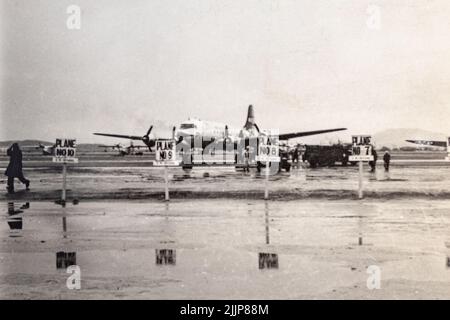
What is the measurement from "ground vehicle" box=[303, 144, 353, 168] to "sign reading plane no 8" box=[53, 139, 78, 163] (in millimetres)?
39421

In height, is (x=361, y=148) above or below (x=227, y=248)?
above

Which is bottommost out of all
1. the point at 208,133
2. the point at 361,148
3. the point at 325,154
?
the point at 361,148

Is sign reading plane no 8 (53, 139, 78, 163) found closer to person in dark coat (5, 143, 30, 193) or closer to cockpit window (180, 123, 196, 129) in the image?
person in dark coat (5, 143, 30, 193)

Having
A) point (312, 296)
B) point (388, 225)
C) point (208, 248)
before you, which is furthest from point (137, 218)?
point (312, 296)

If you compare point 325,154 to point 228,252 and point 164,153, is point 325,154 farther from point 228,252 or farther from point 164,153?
point 228,252

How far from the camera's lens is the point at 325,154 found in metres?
61.8

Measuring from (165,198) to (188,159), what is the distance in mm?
28507

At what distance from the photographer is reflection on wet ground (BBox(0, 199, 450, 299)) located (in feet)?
30.0

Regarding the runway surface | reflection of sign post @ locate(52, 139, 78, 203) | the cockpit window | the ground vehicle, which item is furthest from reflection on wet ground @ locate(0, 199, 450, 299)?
the ground vehicle

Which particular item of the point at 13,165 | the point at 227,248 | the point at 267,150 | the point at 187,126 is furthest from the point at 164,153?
the point at 187,126

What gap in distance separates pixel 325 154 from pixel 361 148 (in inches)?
1536

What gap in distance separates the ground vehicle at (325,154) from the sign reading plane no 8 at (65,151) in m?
39.4

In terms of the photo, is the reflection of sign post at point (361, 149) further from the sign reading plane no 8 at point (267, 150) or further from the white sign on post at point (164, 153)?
the white sign on post at point (164, 153)
